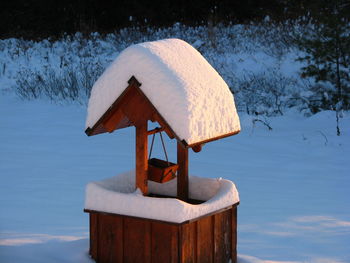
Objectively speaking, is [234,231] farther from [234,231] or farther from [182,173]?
[182,173]

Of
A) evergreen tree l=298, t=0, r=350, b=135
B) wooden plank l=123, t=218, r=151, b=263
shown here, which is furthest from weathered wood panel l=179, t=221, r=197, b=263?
evergreen tree l=298, t=0, r=350, b=135

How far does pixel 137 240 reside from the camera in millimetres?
4207

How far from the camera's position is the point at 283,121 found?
9406mm

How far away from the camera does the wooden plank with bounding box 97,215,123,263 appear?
428 cm

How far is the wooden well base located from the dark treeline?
1267cm

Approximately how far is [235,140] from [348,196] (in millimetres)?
2325

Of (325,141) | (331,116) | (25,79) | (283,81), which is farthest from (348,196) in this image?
(25,79)

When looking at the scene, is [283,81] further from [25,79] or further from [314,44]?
[25,79]

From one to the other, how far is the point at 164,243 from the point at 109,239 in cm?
43

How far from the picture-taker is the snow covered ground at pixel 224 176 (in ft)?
16.9

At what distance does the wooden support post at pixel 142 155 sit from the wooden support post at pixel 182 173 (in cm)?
38

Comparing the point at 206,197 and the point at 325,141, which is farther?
the point at 325,141

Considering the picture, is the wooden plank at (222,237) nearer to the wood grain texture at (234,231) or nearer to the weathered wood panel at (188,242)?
the wood grain texture at (234,231)

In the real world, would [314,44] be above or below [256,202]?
above
